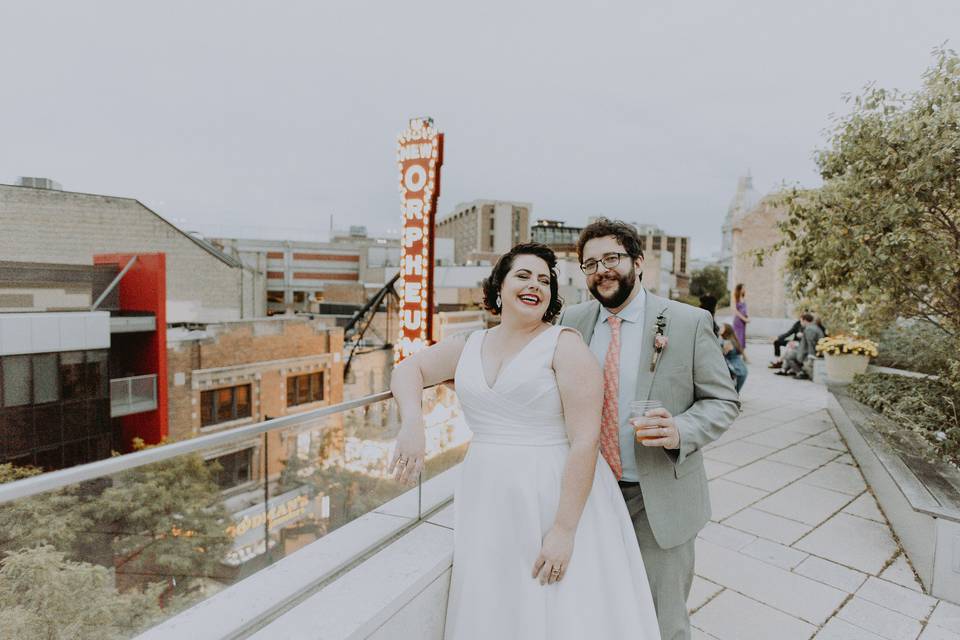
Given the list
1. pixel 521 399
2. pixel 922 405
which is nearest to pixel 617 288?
pixel 521 399

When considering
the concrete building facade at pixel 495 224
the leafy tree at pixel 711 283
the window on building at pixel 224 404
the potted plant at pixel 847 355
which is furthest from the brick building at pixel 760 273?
the concrete building facade at pixel 495 224

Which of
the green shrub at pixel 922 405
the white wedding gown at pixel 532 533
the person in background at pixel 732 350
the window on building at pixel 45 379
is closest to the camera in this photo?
the white wedding gown at pixel 532 533

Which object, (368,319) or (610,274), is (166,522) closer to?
(610,274)

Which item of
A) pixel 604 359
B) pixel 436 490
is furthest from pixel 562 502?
pixel 436 490

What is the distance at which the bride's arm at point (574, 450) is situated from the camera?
1721 mm

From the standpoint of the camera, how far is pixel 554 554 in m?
1.73

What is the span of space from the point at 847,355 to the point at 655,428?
36.0 ft

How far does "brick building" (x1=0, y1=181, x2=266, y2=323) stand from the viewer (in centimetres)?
1998

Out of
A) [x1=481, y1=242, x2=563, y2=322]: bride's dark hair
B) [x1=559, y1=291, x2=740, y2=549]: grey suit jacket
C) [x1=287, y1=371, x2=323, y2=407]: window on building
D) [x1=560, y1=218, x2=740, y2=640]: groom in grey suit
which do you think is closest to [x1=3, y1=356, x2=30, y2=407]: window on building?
[x1=287, y1=371, x2=323, y2=407]: window on building

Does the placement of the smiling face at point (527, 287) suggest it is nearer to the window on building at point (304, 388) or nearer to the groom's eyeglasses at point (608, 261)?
the groom's eyeglasses at point (608, 261)

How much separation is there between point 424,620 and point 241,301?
2942 cm

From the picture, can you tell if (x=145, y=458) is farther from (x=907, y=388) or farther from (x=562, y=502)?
(x=907, y=388)

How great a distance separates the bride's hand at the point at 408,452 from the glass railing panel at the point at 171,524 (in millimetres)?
624

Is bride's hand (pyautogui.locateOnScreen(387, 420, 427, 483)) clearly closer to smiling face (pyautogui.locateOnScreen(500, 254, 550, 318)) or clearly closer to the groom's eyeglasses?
smiling face (pyautogui.locateOnScreen(500, 254, 550, 318))
